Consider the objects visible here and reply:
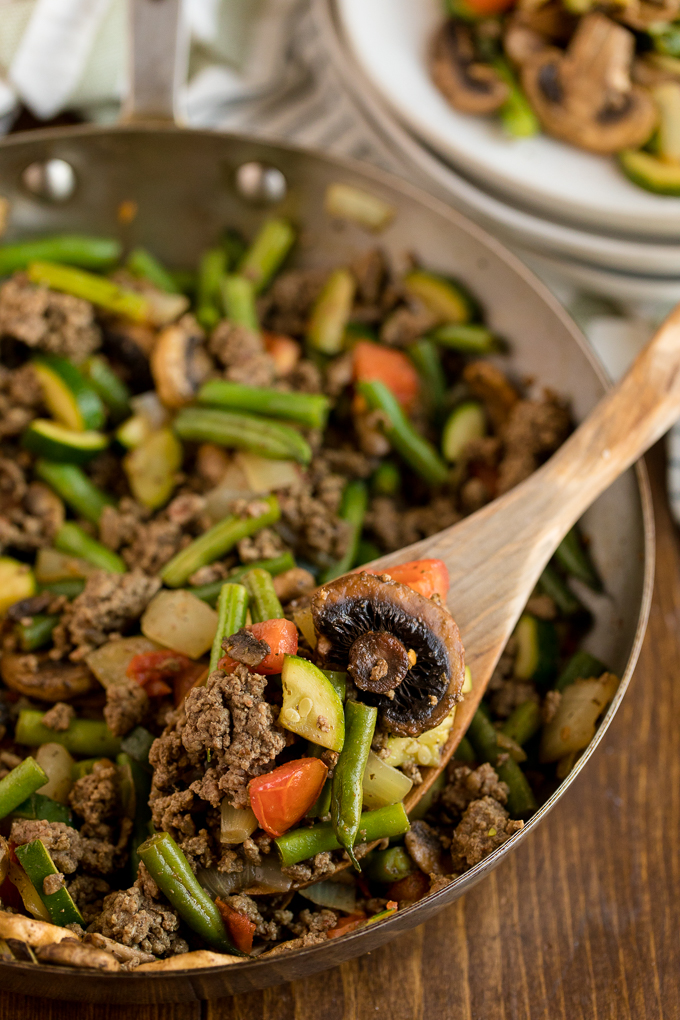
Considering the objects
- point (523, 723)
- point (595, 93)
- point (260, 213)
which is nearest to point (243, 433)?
point (260, 213)

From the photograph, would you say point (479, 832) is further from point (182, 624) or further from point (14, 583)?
point (14, 583)

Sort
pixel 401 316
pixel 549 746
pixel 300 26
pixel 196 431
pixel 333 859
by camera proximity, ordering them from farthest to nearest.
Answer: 1. pixel 300 26
2. pixel 401 316
3. pixel 196 431
4. pixel 549 746
5. pixel 333 859

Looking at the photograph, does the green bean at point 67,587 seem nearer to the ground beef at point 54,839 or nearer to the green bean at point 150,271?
the ground beef at point 54,839

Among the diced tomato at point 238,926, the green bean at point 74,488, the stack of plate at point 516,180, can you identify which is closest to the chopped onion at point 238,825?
the diced tomato at point 238,926

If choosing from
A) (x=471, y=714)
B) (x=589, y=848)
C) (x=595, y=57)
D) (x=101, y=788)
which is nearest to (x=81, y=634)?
(x=101, y=788)

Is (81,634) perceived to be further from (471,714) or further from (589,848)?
(589,848)

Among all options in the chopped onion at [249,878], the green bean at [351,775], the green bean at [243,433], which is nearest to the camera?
the green bean at [351,775]
